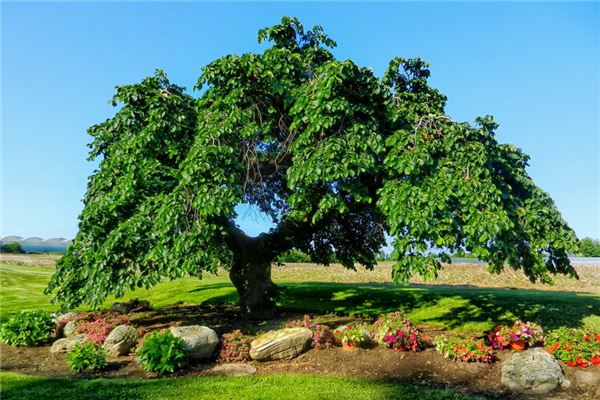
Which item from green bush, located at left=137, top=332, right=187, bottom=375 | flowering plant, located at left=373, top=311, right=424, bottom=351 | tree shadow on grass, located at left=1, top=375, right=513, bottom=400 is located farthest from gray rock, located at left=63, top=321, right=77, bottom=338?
flowering plant, located at left=373, top=311, right=424, bottom=351

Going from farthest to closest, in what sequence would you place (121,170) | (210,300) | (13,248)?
(13,248), (210,300), (121,170)

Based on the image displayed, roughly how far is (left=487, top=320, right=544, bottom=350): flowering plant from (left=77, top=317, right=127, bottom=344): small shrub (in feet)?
39.0

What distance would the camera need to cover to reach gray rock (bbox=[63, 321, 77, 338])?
15.1 m

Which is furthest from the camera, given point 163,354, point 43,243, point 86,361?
point 43,243

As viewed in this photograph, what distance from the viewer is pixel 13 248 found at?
245 feet

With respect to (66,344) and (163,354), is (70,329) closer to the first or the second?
(66,344)

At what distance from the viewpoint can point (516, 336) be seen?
11.6 m

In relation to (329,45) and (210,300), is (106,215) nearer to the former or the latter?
(329,45)

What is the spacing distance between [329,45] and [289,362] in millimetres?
11029

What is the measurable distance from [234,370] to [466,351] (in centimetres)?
608

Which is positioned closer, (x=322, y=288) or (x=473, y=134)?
(x=473, y=134)

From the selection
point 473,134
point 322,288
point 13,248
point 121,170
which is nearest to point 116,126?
point 121,170

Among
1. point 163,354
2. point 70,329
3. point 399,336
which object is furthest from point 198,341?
point 70,329

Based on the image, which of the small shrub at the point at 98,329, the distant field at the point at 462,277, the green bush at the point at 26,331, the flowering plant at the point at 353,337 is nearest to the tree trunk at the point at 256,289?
the small shrub at the point at 98,329
